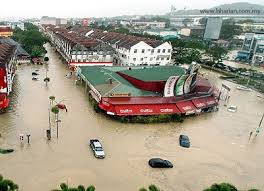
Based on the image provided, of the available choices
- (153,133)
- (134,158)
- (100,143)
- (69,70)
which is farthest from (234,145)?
(69,70)

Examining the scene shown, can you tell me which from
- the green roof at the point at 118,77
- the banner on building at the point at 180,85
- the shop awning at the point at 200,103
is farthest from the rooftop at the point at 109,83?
the shop awning at the point at 200,103

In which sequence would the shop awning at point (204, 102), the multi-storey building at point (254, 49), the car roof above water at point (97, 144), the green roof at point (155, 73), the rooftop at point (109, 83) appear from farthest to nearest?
the multi-storey building at point (254, 49) < the green roof at point (155, 73) < the shop awning at point (204, 102) < the rooftop at point (109, 83) < the car roof above water at point (97, 144)

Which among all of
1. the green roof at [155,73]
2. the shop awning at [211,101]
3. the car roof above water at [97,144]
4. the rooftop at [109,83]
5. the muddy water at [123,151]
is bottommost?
the muddy water at [123,151]

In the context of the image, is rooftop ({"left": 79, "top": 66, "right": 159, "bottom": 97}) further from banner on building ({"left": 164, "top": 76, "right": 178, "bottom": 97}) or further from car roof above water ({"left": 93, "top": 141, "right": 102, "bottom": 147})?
car roof above water ({"left": 93, "top": 141, "right": 102, "bottom": 147})

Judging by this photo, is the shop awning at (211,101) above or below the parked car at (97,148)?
above

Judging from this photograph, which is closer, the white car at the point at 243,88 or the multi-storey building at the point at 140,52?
the white car at the point at 243,88

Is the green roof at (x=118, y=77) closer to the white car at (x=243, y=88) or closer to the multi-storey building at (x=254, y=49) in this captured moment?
the white car at (x=243, y=88)

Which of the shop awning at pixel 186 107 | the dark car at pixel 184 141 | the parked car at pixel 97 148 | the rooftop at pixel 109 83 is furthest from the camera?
the rooftop at pixel 109 83

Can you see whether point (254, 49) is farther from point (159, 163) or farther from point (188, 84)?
point (159, 163)
